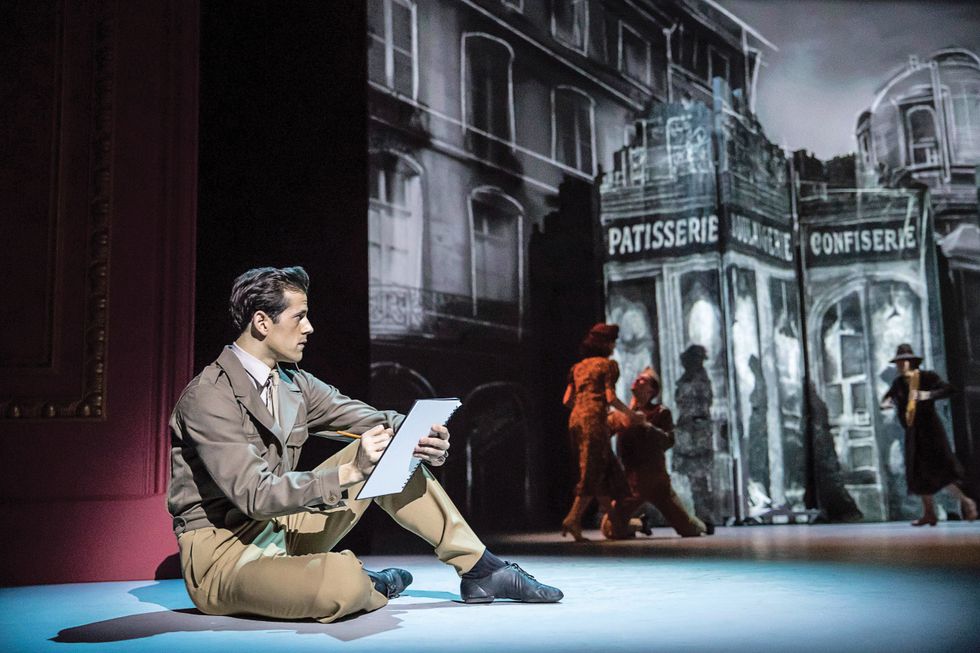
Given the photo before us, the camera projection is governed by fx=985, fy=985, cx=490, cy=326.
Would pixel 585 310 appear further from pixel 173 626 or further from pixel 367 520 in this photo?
pixel 173 626

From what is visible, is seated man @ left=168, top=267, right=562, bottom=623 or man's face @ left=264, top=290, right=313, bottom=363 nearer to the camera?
seated man @ left=168, top=267, right=562, bottom=623

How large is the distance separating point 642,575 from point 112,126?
2.76 meters

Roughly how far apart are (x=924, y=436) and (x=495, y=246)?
327cm

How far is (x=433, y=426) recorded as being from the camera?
220 cm

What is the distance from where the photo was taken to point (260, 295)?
2309mm

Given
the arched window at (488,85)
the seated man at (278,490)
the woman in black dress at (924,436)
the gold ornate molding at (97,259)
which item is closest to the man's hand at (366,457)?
the seated man at (278,490)

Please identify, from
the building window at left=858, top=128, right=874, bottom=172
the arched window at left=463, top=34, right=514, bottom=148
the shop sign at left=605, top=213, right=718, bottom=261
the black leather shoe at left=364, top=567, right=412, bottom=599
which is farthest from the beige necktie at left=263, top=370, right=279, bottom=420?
the building window at left=858, top=128, right=874, bottom=172

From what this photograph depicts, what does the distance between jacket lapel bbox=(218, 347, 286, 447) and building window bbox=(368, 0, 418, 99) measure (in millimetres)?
Answer: 4251

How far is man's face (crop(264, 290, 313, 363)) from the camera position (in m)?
2.32

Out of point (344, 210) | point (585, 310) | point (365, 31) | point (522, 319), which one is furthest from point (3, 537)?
point (585, 310)

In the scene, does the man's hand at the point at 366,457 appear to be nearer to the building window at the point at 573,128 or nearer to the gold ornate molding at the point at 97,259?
the gold ornate molding at the point at 97,259

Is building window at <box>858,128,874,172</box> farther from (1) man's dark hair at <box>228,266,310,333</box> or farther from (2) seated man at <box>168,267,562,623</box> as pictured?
(1) man's dark hair at <box>228,266,310,333</box>

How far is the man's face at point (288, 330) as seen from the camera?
232 cm

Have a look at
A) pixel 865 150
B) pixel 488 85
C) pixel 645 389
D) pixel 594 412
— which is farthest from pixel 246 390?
pixel 865 150
